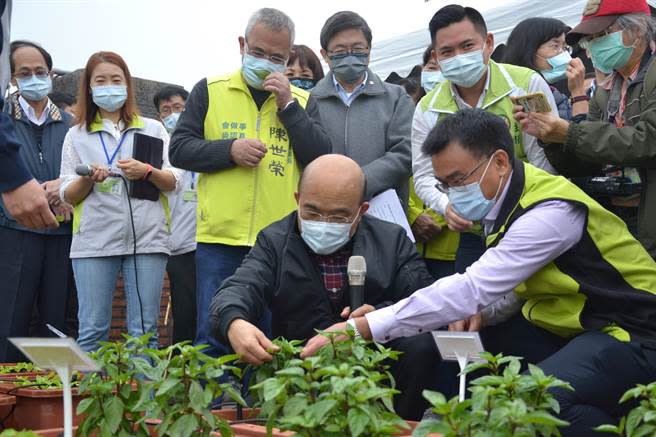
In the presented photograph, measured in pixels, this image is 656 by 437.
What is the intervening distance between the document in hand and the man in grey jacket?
148 millimetres

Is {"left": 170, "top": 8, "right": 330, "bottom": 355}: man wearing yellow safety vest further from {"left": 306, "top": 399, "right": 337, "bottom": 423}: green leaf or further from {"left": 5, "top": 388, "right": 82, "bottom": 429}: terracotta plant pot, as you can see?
{"left": 306, "top": 399, "right": 337, "bottom": 423}: green leaf

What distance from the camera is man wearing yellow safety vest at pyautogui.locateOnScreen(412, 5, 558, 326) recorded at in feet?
17.1

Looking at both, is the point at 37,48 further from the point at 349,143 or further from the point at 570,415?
the point at 570,415

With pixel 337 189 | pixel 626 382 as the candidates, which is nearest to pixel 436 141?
pixel 337 189

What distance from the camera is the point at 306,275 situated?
4.57 m

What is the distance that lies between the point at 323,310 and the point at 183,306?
321 centimetres

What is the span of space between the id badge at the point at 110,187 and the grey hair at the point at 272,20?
1.32m

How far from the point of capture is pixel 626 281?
13.1ft

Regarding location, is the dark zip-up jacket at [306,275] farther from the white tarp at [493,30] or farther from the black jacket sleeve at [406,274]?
the white tarp at [493,30]

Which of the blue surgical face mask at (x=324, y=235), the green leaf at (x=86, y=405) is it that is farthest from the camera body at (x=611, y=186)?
the green leaf at (x=86, y=405)

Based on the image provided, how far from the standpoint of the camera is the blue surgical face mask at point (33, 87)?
6.75 m

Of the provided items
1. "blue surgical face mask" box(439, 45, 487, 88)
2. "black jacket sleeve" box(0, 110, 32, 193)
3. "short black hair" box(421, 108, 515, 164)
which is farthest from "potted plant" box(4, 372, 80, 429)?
"blue surgical face mask" box(439, 45, 487, 88)

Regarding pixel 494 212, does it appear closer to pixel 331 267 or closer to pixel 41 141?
pixel 331 267

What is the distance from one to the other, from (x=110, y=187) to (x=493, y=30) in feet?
11.9
